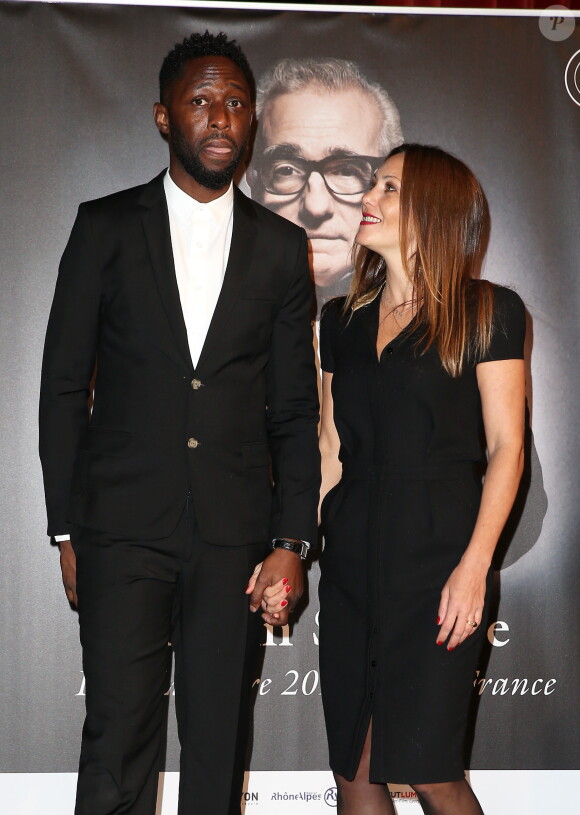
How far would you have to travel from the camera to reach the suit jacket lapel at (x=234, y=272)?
2.20m

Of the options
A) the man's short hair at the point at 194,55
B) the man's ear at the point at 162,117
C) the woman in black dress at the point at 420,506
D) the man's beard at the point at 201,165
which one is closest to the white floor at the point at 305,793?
the woman in black dress at the point at 420,506

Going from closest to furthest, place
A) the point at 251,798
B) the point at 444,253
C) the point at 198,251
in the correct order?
the point at 198,251
the point at 444,253
the point at 251,798

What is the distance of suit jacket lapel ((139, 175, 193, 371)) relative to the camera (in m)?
2.19

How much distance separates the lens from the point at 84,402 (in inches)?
89.2

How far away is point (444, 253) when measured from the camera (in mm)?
2445

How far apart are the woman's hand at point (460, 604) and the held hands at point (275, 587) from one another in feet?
1.18

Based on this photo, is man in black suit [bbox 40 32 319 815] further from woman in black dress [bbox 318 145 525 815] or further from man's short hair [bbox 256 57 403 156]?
man's short hair [bbox 256 57 403 156]

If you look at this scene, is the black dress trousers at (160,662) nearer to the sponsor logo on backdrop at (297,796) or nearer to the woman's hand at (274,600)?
the woman's hand at (274,600)

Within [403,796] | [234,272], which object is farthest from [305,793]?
[234,272]

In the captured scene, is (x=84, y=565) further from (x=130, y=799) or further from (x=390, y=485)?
(x=390, y=485)

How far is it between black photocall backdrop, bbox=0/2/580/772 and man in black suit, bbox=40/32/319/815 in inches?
32.5

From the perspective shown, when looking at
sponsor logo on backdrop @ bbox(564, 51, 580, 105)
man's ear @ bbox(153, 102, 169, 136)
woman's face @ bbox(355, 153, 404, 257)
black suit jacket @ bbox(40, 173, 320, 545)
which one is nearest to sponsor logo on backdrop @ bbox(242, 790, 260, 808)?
black suit jacket @ bbox(40, 173, 320, 545)

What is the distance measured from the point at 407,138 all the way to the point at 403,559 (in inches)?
60.5

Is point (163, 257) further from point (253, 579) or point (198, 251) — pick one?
point (253, 579)
